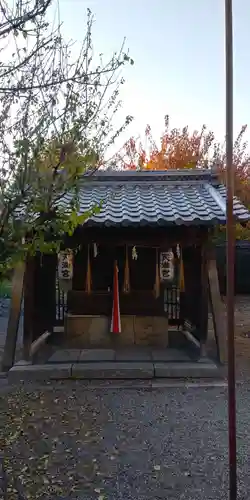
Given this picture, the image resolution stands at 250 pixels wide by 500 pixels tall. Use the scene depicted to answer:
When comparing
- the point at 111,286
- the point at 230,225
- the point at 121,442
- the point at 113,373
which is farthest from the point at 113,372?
the point at 230,225

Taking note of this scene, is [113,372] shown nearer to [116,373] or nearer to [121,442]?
[116,373]

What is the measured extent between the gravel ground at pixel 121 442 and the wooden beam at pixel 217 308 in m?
0.84

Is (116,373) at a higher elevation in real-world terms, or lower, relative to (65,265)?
lower

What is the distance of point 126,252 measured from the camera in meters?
8.82

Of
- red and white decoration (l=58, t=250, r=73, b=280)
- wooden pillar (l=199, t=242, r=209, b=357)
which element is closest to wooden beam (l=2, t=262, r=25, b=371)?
red and white decoration (l=58, t=250, r=73, b=280)

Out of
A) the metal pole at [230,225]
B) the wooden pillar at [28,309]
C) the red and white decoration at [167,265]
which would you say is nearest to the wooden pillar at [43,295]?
the wooden pillar at [28,309]

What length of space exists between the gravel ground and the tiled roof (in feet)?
7.32

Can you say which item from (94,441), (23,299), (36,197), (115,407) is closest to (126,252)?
(23,299)

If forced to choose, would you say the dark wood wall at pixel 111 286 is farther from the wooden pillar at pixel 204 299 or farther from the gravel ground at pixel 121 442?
the gravel ground at pixel 121 442

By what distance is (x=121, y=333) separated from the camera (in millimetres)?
8508

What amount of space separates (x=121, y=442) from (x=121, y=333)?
12.7 ft

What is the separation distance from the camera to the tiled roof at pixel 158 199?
666cm

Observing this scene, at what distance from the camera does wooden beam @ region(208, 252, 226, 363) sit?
727cm

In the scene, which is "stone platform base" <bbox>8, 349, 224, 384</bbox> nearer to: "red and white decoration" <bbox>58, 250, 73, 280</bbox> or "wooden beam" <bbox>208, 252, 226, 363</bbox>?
"wooden beam" <bbox>208, 252, 226, 363</bbox>
